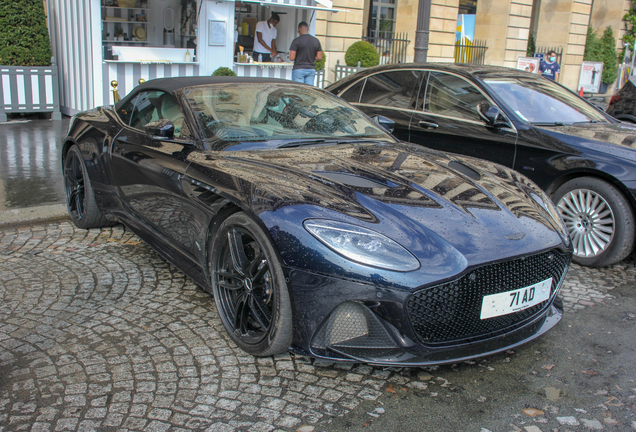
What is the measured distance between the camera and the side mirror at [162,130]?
147 inches

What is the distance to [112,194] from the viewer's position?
15.0 feet

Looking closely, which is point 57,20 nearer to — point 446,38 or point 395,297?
point 395,297

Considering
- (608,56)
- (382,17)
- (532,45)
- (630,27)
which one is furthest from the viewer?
(630,27)

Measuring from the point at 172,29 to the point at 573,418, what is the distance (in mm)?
12888

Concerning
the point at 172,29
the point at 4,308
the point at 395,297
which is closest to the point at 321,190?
the point at 395,297

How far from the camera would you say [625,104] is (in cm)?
902

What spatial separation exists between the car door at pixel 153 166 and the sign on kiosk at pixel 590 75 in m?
22.2

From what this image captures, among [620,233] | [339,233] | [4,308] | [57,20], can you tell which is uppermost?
[57,20]

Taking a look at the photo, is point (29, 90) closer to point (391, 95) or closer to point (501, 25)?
point (391, 95)

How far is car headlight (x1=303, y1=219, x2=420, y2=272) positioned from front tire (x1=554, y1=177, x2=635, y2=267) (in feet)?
8.49

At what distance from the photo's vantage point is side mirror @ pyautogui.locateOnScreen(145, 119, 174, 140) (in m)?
3.72

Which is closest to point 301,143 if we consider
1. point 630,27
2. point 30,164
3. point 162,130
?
point 162,130

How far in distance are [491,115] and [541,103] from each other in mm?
705

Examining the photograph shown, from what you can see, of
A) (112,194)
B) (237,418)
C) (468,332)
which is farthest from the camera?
(112,194)
